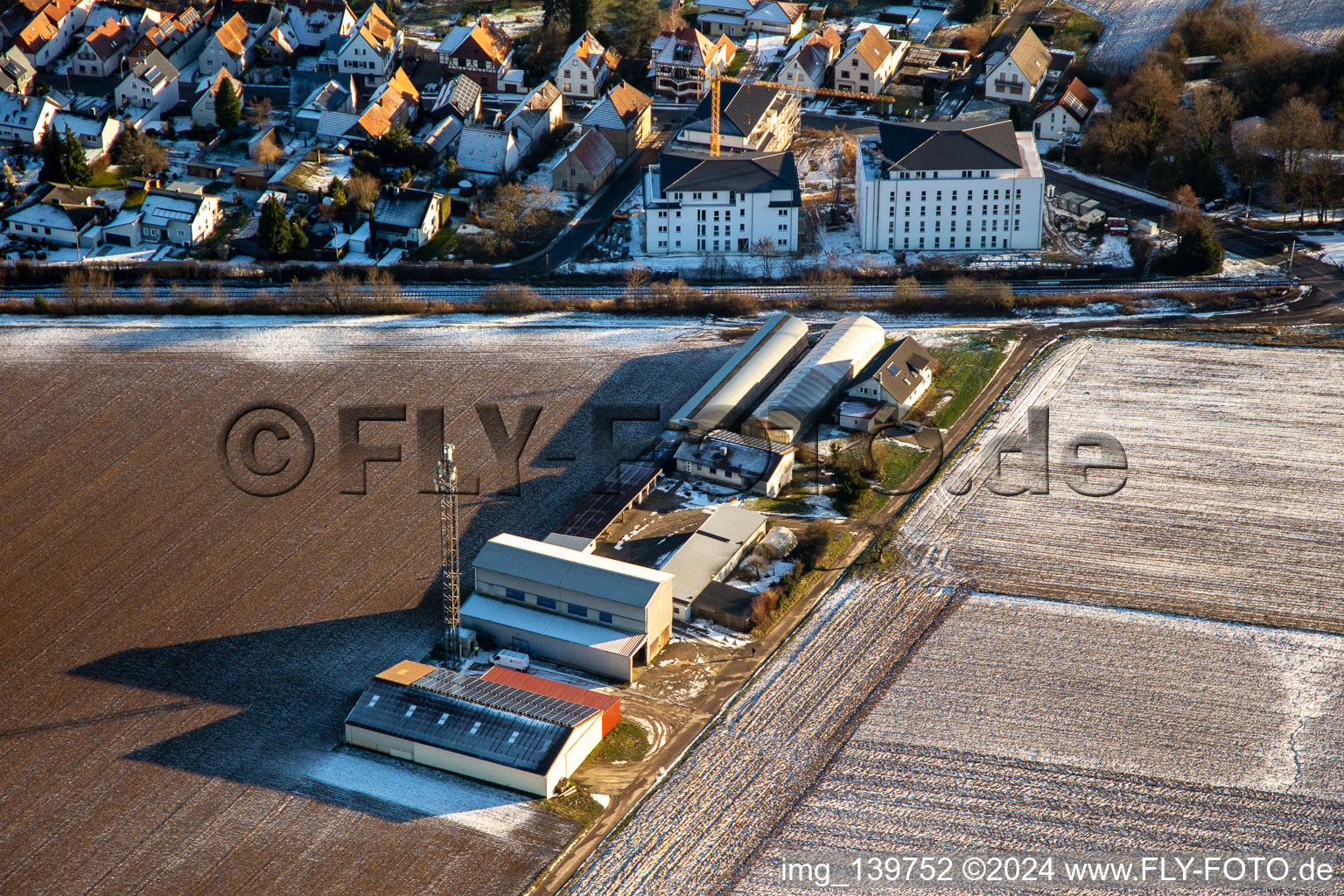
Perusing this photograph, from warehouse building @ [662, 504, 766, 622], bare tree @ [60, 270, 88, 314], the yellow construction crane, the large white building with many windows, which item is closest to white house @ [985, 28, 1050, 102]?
the yellow construction crane

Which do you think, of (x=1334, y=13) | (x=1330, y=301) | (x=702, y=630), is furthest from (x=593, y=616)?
(x=1334, y=13)

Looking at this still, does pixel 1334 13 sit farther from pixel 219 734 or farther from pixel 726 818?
pixel 219 734

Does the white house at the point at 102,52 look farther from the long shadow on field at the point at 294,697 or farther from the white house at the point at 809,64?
the long shadow on field at the point at 294,697

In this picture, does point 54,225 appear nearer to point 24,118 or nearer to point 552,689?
point 24,118

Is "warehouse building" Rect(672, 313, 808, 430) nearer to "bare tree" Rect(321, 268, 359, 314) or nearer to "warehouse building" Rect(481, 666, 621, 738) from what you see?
"warehouse building" Rect(481, 666, 621, 738)

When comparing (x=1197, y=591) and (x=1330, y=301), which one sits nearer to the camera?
(x=1197, y=591)

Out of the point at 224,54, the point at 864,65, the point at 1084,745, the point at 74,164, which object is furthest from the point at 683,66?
the point at 1084,745
